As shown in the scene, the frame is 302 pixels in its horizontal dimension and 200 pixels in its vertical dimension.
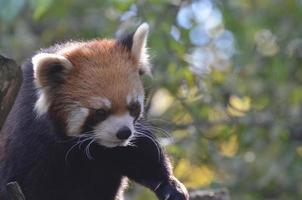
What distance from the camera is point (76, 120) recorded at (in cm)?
→ 416

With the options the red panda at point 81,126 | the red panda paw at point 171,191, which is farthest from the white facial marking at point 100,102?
the red panda paw at point 171,191

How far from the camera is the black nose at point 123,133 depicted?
13.3 ft

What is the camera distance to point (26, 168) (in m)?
4.24

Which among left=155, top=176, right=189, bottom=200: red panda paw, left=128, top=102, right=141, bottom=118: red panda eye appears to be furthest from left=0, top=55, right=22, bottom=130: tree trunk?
left=155, top=176, right=189, bottom=200: red panda paw

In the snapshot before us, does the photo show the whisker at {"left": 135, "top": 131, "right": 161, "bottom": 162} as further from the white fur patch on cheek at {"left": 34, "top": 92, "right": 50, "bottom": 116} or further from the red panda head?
the white fur patch on cheek at {"left": 34, "top": 92, "right": 50, "bottom": 116}

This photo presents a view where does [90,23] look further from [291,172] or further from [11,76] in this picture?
[11,76]

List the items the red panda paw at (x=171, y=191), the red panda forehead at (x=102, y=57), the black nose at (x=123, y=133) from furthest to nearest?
Answer: the red panda paw at (x=171, y=191) < the red panda forehead at (x=102, y=57) < the black nose at (x=123, y=133)

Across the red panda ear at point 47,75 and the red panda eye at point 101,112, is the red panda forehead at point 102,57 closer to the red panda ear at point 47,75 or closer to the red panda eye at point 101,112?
the red panda ear at point 47,75

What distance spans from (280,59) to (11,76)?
3701 mm

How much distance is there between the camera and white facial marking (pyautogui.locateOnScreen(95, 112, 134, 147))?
4.07 metres

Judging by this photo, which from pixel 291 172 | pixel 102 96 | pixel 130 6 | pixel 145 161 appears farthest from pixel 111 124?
pixel 291 172

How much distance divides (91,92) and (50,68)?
8.7 inches

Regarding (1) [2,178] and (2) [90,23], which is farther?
(2) [90,23]

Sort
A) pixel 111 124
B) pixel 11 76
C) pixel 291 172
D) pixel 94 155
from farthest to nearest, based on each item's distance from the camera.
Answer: pixel 291 172
pixel 94 155
pixel 111 124
pixel 11 76
